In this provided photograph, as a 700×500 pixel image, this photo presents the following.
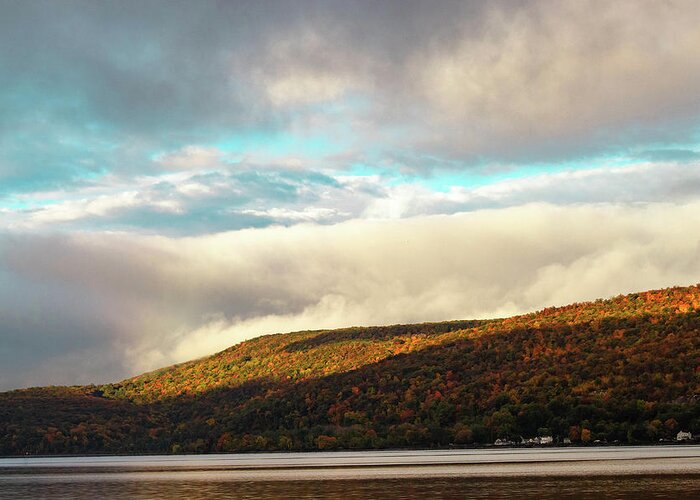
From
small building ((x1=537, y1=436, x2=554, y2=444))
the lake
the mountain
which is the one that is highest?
the mountain

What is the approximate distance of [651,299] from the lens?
7643 inches

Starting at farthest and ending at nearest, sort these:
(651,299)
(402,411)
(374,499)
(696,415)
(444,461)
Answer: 1. (651,299)
2. (402,411)
3. (696,415)
4. (444,461)
5. (374,499)

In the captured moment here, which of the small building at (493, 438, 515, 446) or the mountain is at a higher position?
the mountain

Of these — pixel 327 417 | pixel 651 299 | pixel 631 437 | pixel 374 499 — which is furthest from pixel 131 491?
pixel 651 299

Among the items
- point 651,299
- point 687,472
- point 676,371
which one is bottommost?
point 687,472

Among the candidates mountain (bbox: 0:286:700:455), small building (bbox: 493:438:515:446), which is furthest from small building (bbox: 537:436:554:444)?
small building (bbox: 493:438:515:446)

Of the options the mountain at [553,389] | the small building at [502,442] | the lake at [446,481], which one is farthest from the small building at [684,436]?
the small building at [502,442]

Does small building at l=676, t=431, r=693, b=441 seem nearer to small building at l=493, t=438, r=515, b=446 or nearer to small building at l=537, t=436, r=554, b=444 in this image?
small building at l=537, t=436, r=554, b=444

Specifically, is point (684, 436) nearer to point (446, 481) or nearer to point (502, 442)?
point (502, 442)

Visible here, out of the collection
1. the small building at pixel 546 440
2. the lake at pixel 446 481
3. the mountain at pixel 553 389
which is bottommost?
the lake at pixel 446 481

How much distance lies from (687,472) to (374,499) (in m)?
31.0

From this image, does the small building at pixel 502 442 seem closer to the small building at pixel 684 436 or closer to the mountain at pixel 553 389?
the mountain at pixel 553 389

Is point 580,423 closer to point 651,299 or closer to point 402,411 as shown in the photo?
point 402,411

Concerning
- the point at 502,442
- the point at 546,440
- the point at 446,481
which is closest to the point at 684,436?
the point at 546,440
